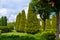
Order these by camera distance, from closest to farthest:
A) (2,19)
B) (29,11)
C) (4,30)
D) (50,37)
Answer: (50,37) → (29,11) → (4,30) → (2,19)

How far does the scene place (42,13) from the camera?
19.2m

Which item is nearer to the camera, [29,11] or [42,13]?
[42,13]

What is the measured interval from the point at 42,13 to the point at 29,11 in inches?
118

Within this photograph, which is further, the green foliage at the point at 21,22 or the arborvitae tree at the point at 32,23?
the green foliage at the point at 21,22

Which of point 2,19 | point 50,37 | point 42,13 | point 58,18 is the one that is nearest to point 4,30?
point 2,19

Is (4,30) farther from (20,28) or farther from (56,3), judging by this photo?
(56,3)

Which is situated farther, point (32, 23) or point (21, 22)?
point (21, 22)

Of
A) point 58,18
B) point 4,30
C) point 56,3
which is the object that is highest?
point 56,3

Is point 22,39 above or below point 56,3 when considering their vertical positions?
below

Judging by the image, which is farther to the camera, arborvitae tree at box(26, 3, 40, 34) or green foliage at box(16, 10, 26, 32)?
green foliage at box(16, 10, 26, 32)

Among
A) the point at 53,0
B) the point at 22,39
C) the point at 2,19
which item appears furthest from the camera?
the point at 2,19

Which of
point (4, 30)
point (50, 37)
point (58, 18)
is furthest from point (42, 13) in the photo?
point (58, 18)

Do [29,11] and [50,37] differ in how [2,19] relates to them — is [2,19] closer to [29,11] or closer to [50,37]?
[29,11]

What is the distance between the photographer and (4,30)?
27562 millimetres
